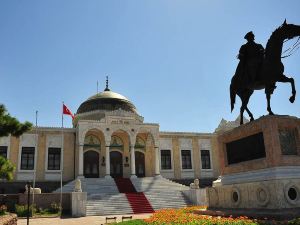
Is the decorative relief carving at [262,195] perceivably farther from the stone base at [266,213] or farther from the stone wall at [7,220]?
the stone wall at [7,220]

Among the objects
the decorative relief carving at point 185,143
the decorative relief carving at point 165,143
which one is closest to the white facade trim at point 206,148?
the decorative relief carving at point 185,143

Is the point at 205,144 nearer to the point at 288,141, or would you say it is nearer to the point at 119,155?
the point at 119,155

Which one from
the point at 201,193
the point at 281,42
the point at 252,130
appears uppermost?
the point at 281,42

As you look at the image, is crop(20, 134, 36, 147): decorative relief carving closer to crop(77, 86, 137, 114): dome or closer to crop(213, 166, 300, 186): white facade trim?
crop(77, 86, 137, 114): dome

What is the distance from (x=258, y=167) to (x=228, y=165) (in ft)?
6.36

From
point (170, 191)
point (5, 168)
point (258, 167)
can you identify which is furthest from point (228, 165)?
point (170, 191)

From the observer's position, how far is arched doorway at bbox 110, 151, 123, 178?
111 feet

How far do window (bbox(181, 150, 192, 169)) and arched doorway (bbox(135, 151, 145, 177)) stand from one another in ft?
15.5

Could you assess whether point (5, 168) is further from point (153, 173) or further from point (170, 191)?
point (153, 173)

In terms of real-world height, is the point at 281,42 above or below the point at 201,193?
above

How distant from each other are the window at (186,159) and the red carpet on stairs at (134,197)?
26.5ft

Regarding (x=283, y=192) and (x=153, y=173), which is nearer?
(x=283, y=192)

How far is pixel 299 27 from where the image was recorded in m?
10.0

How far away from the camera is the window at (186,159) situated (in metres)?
36.4
